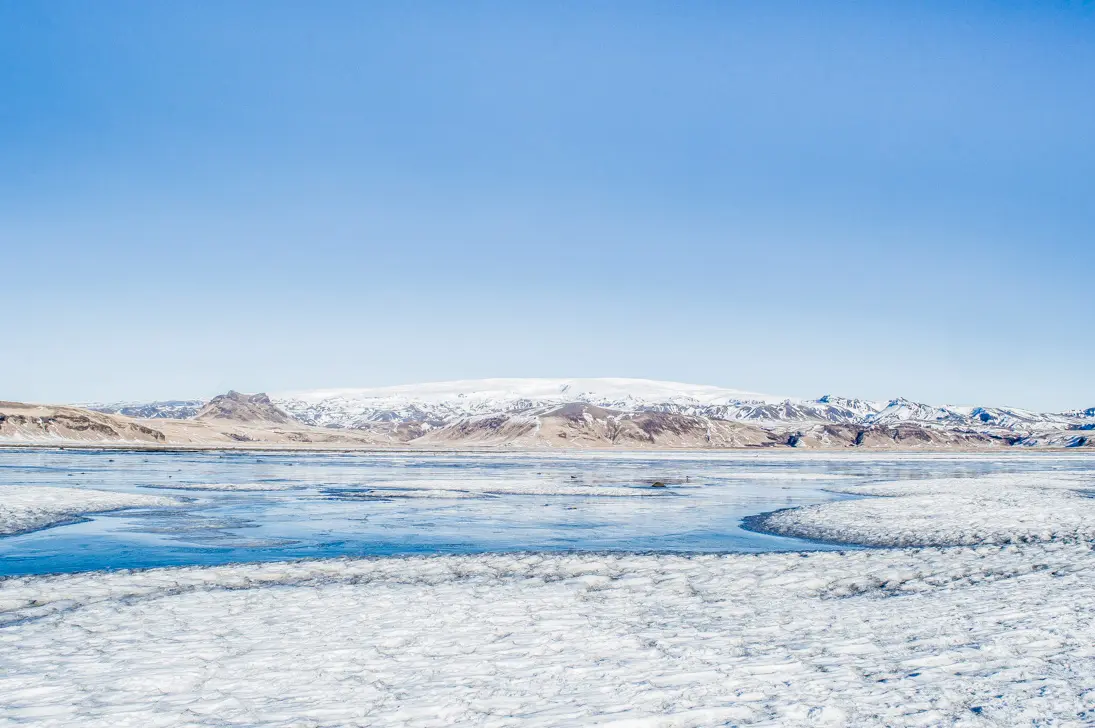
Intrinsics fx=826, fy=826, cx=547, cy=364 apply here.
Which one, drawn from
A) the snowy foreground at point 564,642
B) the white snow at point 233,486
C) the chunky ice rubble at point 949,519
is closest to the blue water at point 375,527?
the white snow at point 233,486

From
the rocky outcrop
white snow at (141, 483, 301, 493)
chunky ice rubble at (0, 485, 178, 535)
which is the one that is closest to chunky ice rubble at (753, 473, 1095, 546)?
chunky ice rubble at (0, 485, 178, 535)

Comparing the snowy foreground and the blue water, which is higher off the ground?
the snowy foreground

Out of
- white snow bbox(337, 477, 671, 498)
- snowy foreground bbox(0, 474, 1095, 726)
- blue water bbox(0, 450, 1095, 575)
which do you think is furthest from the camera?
white snow bbox(337, 477, 671, 498)

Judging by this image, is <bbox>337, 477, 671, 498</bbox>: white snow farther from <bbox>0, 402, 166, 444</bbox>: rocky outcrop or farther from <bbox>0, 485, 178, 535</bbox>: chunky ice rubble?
<bbox>0, 402, 166, 444</bbox>: rocky outcrop

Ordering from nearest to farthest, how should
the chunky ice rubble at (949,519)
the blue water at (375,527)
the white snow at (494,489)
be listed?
the blue water at (375,527), the chunky ice rubble at (949,519), the white snow at (494,489)

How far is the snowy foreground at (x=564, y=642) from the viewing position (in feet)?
21.5

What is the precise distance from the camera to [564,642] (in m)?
8.84

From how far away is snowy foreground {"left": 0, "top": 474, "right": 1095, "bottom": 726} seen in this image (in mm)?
6562

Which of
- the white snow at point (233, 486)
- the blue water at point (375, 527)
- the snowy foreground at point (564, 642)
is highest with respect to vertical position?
the snowy foreground at point (564, 642)

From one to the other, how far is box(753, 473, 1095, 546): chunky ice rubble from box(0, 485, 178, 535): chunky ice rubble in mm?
18373

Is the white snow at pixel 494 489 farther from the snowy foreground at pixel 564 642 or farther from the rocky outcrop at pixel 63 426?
the rocky outcrop at pixel 63 426

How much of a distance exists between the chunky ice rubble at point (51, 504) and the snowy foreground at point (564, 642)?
31.7 feet

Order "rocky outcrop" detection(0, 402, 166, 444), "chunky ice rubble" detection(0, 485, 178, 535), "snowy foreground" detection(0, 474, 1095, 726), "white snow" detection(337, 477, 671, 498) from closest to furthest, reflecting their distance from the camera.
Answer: "snowy foreground" detection(0, 474, 1095, 726)
"chunky ice rubble" detection(0, 485, 178, 535)
"white snow" detection(337, 477, 671, 498)
"rocky outcrop" detection(0, 402, 166, 444)

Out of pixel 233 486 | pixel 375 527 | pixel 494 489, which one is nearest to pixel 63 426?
pixel 233 486
